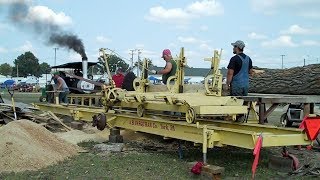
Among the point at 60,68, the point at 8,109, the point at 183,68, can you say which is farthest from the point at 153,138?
the point at 60,68

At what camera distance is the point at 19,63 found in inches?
4028

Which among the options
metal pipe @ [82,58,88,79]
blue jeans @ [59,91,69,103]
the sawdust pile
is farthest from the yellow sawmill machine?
metal pipe @ [82,58,88,79]

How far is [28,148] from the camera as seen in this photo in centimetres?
684

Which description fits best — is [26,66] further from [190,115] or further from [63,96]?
[190,115]

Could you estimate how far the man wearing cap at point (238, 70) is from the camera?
25.6ft

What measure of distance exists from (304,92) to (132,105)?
17.6 ft

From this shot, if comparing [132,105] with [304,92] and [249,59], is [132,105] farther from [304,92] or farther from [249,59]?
[304,92]

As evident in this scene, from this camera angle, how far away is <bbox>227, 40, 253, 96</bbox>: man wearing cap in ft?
25.6

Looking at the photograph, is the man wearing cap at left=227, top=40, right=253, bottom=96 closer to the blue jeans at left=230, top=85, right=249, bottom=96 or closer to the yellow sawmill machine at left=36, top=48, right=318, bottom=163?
the blue jeans at left=230, top=85, right=249, bottom=96

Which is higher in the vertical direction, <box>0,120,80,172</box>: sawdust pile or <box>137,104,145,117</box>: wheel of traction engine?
<box>137,104,145,117</box>: wheel of traction engine

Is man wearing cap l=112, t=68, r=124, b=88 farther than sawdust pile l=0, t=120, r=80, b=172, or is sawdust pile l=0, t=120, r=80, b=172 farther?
man wearing cap l=112, t=68, r=124, b=88

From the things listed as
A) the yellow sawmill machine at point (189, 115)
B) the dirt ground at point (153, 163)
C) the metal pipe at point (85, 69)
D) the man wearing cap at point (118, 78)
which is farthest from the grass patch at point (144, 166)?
the metal pipe at point (85, 69)

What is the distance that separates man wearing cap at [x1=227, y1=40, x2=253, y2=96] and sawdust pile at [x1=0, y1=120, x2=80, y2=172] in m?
3.05

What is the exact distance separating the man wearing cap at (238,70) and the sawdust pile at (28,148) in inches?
A: 120
